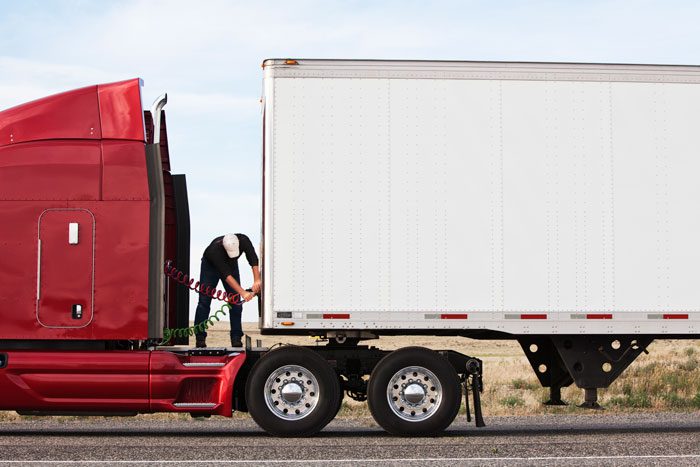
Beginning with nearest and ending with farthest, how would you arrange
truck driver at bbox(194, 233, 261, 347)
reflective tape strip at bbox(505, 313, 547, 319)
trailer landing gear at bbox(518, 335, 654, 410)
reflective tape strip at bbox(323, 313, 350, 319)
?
Answer: reflective tape strip at bbox(323, 313, 350, 319) < reflective tape strip at bbox(505, 313, 547, 319) < trailer landing gear at bbox(518, 335, 654, 410) < truck driver at bbox(194, 233, 261, 347)

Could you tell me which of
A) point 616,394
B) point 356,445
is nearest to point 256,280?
point 356,445

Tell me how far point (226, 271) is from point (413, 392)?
2.66 metres

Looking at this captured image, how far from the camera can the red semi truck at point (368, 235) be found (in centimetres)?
1191

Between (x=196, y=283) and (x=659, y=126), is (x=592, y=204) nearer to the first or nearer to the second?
(x=659, y=126)

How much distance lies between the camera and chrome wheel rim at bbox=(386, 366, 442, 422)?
39.6ft

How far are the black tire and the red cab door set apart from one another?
6.67 ft

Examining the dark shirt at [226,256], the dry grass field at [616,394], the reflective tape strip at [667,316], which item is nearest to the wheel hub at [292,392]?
the dark shirt at [226,256]

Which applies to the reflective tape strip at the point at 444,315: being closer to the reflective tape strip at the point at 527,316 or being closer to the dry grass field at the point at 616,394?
the reflective tape strip at the point at 527,316

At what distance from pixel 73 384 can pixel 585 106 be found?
6.45 meters

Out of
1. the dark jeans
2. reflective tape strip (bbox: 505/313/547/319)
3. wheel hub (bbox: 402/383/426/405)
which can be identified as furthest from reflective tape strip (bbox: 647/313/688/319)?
the dark jeans

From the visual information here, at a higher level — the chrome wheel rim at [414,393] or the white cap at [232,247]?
the white cap at [232,247]

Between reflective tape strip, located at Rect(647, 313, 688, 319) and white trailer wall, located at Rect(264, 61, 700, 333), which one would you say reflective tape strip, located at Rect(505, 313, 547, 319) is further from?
reflective tape strip, located at Rect(647, 313, 688, 319)

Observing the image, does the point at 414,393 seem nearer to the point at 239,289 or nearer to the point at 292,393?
the point at 292,393

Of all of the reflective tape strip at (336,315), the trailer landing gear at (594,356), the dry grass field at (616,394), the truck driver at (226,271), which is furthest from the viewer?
the dry grass field at (616,394)
